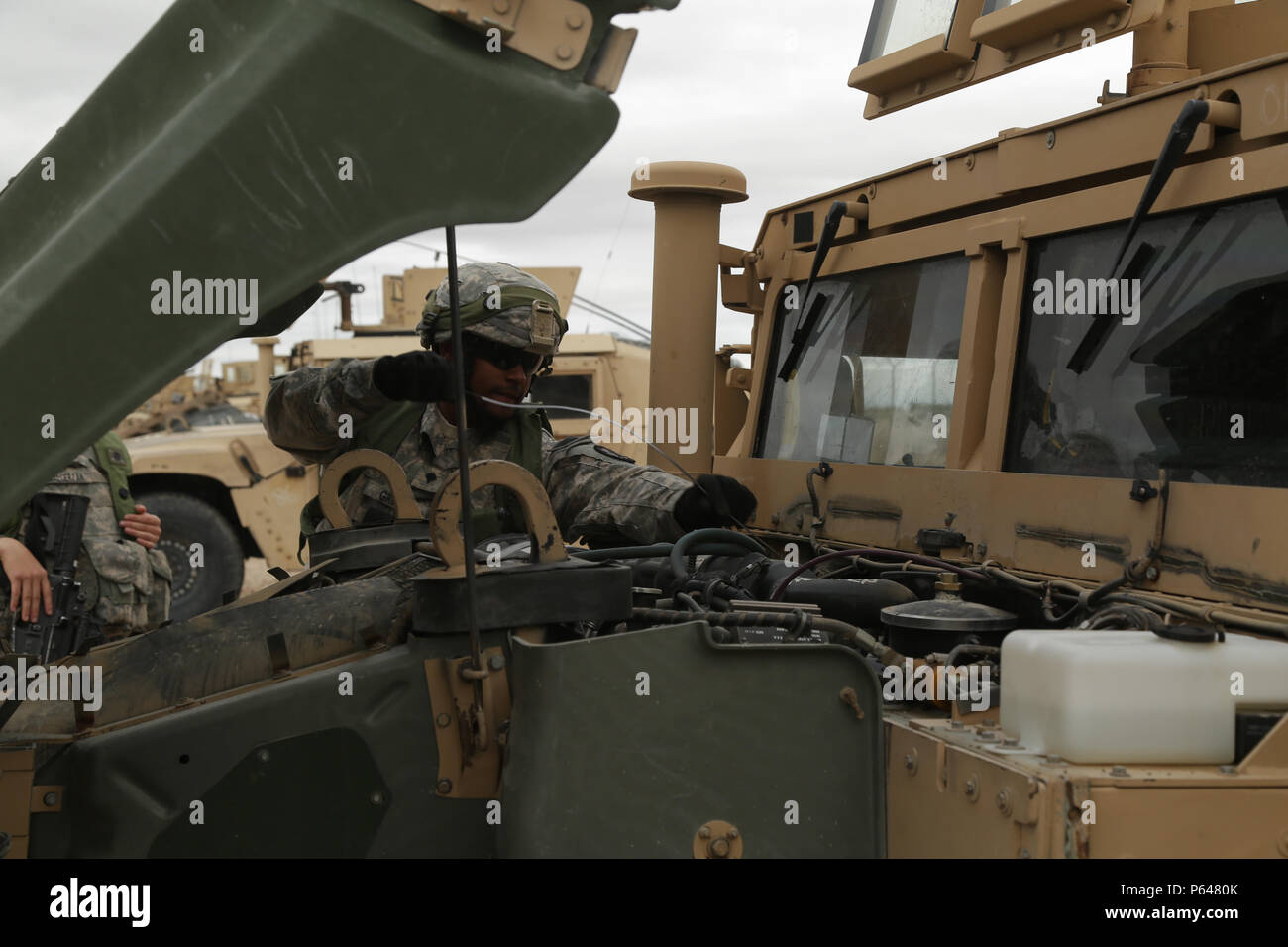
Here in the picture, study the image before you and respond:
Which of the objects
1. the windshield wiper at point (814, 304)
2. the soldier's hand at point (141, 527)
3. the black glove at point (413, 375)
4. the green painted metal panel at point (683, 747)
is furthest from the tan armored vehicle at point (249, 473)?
the green painted metal panel at point (683, 747)

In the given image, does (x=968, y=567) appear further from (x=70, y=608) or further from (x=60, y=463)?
(x=70, y=608)

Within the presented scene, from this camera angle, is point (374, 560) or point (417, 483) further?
point (417, 483)

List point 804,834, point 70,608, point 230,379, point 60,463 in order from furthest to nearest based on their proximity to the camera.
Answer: point 230,379, point 70,608, point 804,834, point 60,463

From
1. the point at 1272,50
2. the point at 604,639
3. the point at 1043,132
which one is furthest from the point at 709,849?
the point at 1272,50

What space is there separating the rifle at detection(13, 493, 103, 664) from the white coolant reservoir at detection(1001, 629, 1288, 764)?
3.18 metres

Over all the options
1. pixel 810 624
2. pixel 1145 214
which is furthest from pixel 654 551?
pixel 1145 214

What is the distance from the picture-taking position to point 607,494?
3.53 metres

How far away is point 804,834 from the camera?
190cm

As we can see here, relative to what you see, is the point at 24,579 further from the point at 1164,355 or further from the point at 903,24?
the point at 1164,355

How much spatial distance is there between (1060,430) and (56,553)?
116 inches

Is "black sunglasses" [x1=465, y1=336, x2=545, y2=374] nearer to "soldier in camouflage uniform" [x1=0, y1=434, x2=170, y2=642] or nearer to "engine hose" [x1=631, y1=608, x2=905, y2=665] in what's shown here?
"engine hose" [x1=631, y1=608, x2=905, y2=665]

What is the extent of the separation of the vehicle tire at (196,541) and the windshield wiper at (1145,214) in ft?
28.7
